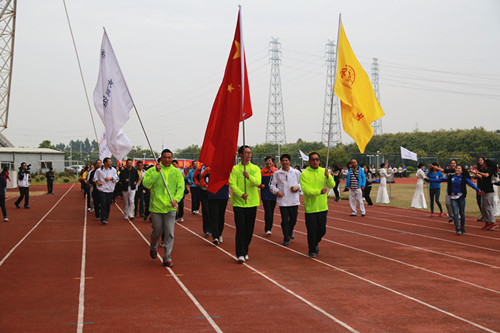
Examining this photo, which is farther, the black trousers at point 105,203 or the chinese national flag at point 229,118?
the black trousers at point 105,203

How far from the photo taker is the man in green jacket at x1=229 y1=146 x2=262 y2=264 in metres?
8.64

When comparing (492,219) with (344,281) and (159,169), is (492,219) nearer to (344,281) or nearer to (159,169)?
(344,281)

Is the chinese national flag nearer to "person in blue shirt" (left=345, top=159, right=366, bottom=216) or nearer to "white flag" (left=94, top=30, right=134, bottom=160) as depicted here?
"white flag" (left=94, top=30, right=134, bottom=160)

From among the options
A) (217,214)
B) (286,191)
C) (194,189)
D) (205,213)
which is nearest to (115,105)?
(217,214)

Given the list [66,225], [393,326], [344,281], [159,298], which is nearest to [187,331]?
[159,298]

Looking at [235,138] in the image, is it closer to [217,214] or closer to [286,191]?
[286,191]

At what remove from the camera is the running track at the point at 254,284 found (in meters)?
5.33

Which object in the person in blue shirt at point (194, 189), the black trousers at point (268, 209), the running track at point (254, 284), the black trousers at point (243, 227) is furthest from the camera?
the person in blue shirt at point (194, 189)

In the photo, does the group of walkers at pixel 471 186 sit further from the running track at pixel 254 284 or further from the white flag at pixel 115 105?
the white flag at pixel 115 105

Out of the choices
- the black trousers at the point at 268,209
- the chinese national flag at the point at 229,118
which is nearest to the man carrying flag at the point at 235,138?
the chinese national flag at the point at 229,118

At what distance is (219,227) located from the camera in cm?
1087

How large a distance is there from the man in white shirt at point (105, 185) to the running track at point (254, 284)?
7.10 ft

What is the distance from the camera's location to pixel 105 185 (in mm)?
14727

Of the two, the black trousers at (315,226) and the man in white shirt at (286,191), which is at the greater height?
the man in white shirt at (286,191)
